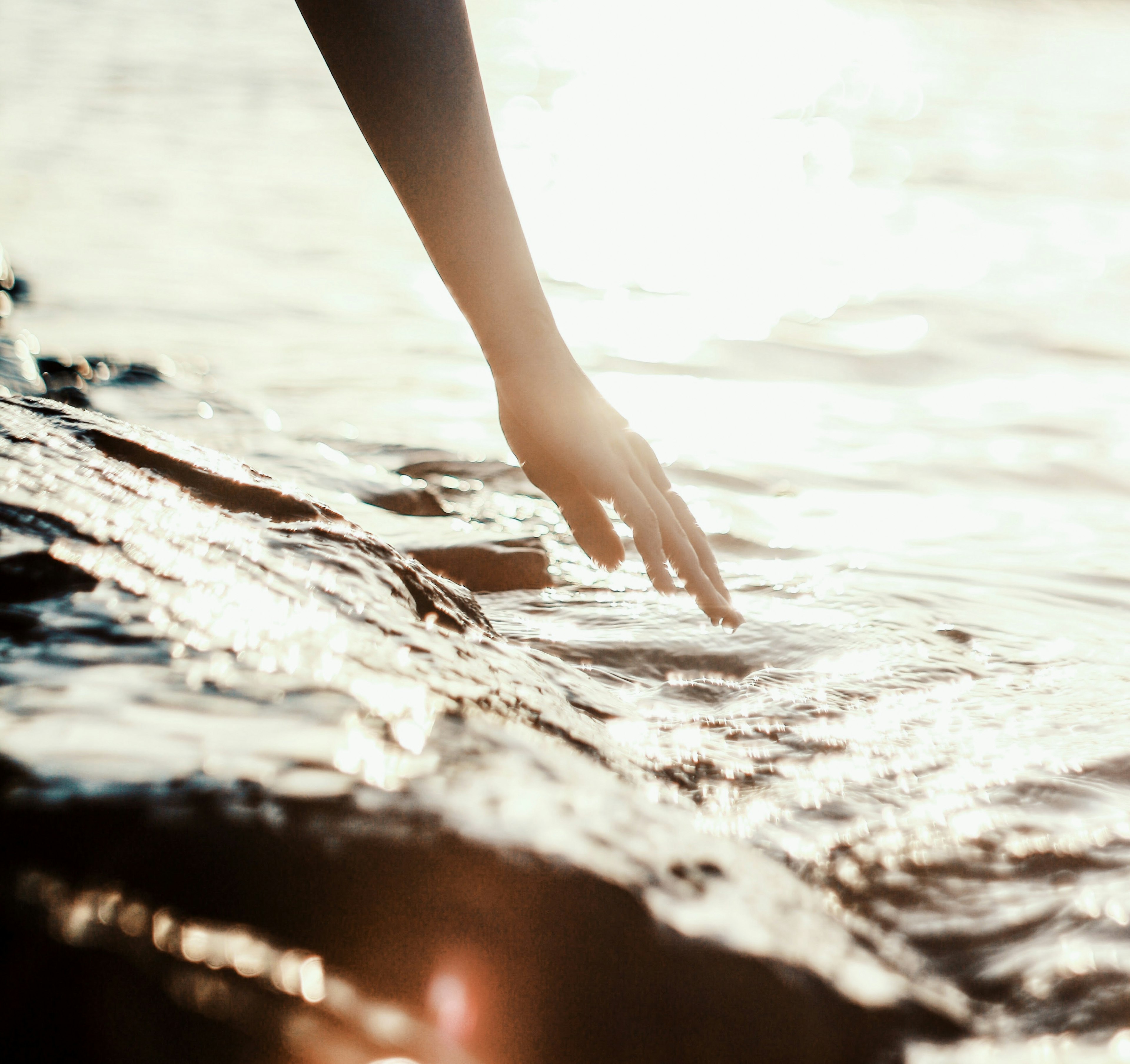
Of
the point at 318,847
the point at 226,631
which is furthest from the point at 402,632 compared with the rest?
the point at 318,847

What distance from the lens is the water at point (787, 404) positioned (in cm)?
138

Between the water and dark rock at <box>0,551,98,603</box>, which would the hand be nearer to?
the water

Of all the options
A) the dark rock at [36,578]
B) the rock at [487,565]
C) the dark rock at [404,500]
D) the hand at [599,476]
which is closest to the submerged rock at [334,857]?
the dark rock at [36,578]

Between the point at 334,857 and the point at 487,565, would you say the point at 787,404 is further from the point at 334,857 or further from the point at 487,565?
the point at 334,857

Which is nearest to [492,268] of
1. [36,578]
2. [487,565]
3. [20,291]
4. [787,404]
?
[36,578]

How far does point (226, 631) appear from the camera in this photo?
1.05 meters

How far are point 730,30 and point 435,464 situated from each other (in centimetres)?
2786

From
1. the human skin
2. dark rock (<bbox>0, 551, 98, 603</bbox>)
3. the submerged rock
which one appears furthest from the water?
the human skin

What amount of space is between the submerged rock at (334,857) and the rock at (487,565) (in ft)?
4.81

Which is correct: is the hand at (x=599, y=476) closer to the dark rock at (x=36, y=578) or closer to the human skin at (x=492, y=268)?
the human skin at (x=492, y=268)

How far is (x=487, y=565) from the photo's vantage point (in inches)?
108

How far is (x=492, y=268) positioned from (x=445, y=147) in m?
0.21

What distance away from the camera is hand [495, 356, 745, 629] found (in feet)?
5.60

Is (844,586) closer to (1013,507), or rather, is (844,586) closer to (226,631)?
(1013,507)
